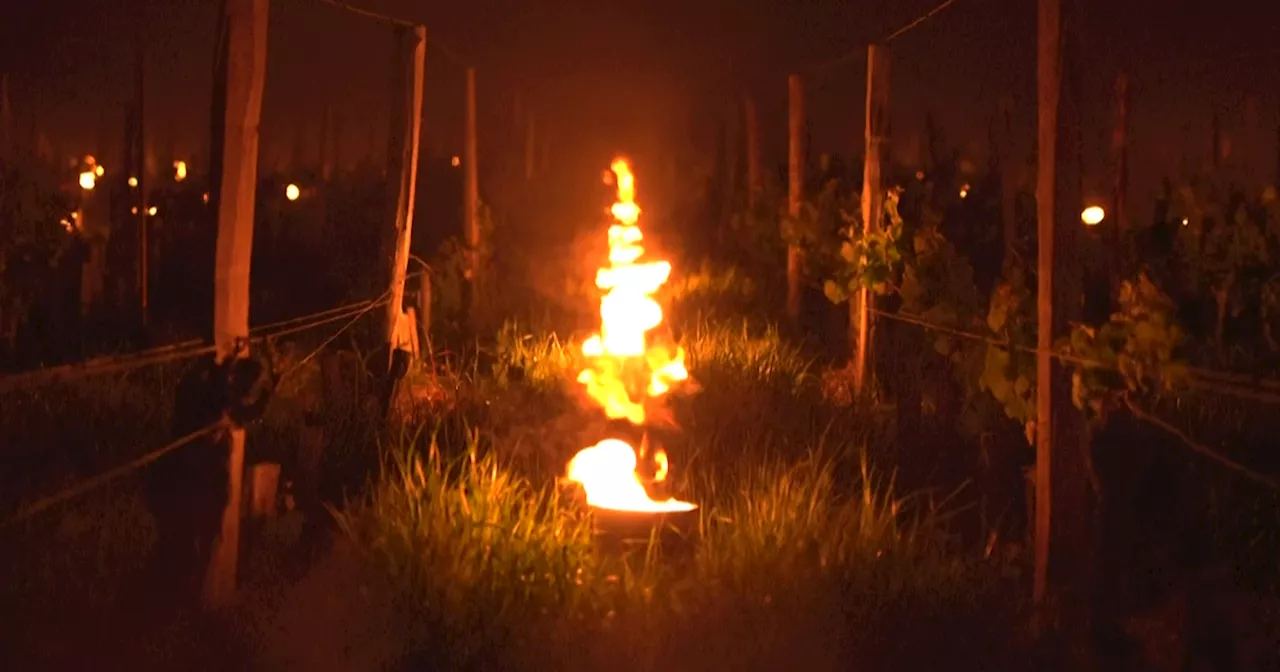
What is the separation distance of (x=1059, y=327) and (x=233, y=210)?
3.85 metres

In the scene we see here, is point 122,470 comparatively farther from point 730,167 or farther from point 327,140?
point 327,140

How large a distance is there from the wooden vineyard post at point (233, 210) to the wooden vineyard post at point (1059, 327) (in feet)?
11.8

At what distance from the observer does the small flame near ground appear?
6.99m

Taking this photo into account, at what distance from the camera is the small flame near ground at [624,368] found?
6.99 m

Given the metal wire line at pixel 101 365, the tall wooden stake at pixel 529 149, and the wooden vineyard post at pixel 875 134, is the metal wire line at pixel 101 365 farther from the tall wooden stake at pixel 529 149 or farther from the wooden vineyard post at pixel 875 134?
the tall wooden stake at pixel 529 149

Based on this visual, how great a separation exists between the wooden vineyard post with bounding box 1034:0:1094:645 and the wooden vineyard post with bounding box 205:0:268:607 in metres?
3.61

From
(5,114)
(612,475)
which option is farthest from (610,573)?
(5,114)

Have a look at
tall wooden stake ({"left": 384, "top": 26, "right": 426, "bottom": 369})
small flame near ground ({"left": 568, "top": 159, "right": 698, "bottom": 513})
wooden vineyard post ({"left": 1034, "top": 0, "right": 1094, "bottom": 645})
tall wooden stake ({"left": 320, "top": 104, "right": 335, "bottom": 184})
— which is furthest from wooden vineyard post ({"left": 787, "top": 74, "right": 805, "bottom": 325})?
tall wooden stake ({"left": 320, "top": 104, "right": 335, "bottom": 184})

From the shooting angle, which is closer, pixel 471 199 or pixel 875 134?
pixel 875 134

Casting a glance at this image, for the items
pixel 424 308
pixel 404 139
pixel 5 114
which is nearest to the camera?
pixel 404 139

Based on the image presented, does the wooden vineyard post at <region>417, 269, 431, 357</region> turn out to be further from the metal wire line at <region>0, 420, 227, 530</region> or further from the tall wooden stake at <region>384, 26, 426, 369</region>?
the metal wire line at <region>0, 420, 227, 530</region>

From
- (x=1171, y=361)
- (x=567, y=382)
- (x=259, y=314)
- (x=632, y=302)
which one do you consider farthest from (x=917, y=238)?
(x=259, y=314)

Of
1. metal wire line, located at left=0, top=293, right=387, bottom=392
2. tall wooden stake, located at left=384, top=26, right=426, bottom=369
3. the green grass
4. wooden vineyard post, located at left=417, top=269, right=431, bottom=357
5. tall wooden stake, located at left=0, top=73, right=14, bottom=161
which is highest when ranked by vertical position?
tall wooden stake, located at left=0, top=73, right=14, bottom=161

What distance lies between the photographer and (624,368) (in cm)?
934
